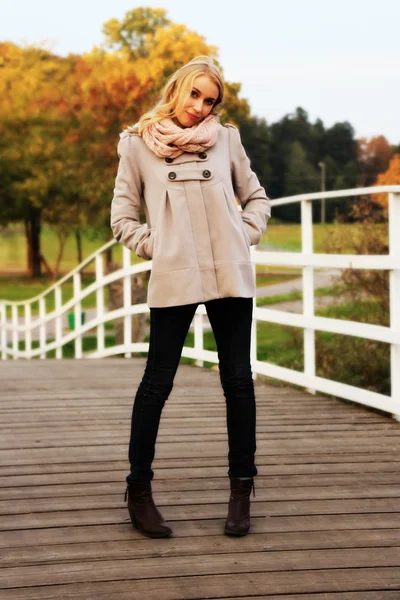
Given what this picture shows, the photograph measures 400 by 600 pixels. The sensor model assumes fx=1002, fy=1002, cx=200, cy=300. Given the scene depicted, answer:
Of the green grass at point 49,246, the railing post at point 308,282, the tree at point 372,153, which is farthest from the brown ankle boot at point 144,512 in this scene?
the tree at point 372,153

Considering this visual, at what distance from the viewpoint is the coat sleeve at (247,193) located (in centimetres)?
341

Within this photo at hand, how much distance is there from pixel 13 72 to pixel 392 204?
32712 mm

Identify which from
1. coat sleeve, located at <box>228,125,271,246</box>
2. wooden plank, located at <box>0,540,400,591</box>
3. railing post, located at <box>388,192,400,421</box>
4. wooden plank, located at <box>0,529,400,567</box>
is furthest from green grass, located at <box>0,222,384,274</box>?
wooden plank, located at <box>0,540,400,591</box>

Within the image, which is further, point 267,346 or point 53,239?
point 53,239

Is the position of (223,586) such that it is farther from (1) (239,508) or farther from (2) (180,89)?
(2) (180,89)

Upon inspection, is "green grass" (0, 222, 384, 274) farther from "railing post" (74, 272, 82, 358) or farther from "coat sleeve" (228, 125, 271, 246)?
"coat sleeve" (228, 125, 271, 246)

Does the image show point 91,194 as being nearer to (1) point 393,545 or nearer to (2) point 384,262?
(2) point 384,262

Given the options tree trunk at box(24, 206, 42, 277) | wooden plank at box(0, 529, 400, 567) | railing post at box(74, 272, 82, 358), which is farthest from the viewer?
tree trunk at box(24, 206, 42, 277)

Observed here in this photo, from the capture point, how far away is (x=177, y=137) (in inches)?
127

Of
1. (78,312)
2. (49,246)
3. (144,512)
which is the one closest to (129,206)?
(144,512)

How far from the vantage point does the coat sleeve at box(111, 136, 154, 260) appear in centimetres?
332

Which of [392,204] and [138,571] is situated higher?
[392,204]

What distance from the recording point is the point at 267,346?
13.6 meters

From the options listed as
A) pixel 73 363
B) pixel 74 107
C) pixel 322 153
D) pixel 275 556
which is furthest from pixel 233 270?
pixel 322 153
